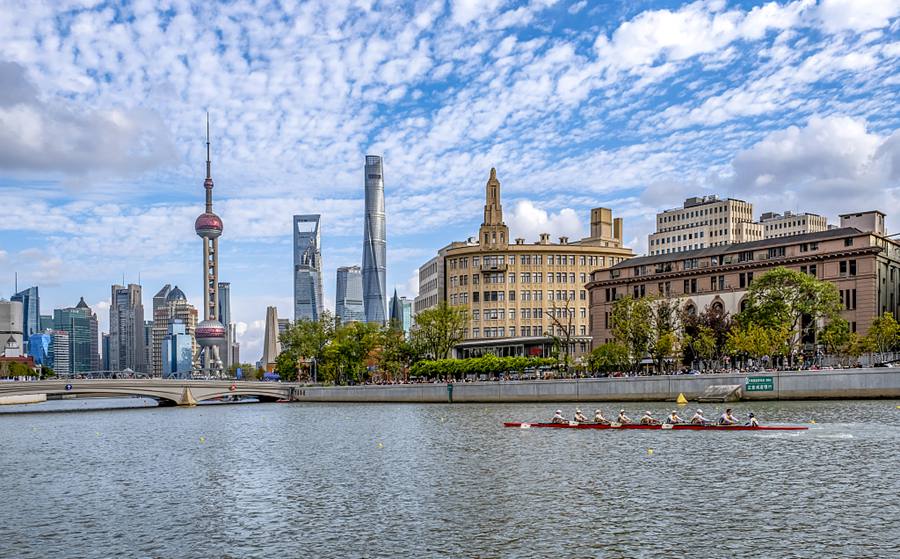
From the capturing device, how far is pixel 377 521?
1590 inches

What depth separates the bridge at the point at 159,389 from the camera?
138m

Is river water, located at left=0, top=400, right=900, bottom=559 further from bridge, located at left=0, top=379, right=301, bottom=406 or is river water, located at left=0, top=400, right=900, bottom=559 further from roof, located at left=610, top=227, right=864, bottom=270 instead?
bridge, located at left=0, top=379, right=301, bottom=406

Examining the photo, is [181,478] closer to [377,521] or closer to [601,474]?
[377,521]

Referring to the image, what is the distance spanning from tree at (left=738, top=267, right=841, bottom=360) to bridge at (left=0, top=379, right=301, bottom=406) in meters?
87.7

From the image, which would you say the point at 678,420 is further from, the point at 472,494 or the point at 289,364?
the point at 289,364

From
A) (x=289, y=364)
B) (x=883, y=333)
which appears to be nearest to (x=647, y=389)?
(x=883, y=333)

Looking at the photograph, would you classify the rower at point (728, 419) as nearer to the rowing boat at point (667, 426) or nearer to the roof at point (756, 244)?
the rowing boat at point (667, 426)

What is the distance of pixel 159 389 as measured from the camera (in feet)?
506

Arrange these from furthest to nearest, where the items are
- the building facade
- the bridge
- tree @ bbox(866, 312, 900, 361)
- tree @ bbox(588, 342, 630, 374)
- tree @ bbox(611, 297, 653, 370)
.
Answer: the bridge, tree @ bbox(588, 342, 630, 374), tree @ bbox(611, 297, 653, 370), the building facade, tree @ bbox(866, 312, 900, 361)

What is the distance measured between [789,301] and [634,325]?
896 inches

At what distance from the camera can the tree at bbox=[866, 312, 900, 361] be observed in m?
113

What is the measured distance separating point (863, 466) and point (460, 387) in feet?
294

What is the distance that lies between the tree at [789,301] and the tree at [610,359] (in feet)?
61.7

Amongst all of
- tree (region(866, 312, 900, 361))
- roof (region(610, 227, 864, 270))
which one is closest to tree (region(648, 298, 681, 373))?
roof (region(610, 227, 864, 270))
